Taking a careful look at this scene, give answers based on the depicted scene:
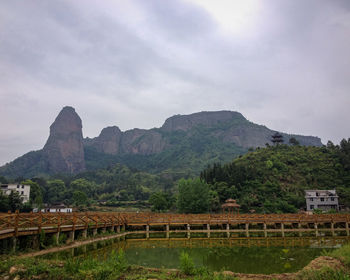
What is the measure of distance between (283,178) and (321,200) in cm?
1195

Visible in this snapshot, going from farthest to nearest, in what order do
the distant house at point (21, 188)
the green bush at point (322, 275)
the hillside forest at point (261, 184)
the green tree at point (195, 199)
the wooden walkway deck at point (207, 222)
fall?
the distant house at point (21, 188)
the hillside forest at point (261, 184)
the green tree at point (195, 199)
the wooden walkway deck at point (207, 222)
the green bush at point (322, 275)

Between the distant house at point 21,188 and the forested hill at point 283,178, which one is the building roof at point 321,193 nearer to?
the forested hill at point 283,178

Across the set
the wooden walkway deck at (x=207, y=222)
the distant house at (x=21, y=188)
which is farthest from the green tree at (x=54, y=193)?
the wooden walkway deck at (x=207, y=222)

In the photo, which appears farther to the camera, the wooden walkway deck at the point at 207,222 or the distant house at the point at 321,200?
the distant house at the point at 321,200

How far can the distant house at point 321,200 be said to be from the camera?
47812 millimetres

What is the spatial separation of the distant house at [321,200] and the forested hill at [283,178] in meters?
1.43

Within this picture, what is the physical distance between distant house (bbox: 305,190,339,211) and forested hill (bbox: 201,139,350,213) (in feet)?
4.68

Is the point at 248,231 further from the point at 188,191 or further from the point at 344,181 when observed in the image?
the point at 344,181

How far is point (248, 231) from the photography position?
92.2 ft

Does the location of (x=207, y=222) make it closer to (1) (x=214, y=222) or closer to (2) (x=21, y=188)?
(1) (x=214, y=222)

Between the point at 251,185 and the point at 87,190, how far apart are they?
70692 mm

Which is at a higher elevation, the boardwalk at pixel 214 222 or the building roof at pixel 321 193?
the building roof at pixel 321 193

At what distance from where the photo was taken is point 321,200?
1881 inches

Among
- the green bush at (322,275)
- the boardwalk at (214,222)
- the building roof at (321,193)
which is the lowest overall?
the boardwalk at (214,222)
